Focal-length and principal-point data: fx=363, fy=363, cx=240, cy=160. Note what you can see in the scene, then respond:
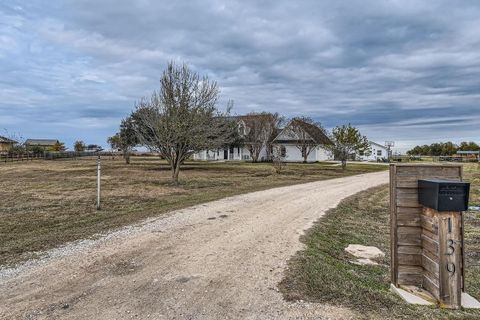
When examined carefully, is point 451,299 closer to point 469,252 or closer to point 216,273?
point 216,273

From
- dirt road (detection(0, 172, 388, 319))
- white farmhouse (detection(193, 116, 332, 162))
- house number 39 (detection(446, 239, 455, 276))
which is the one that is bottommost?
dirt road (detection(0, 172, 388, 319))

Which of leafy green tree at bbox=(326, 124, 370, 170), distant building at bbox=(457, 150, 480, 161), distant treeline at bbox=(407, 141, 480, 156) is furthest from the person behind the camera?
distant treeline at bbox=(407, 141, 480, 156)

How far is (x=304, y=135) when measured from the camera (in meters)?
49.0

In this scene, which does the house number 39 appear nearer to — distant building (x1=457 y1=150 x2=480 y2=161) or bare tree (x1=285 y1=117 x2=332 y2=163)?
bare tree (x1=285 y1=117 x2=332 y2=163)

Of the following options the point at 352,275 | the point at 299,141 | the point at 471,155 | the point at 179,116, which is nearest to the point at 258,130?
the point at 299,141

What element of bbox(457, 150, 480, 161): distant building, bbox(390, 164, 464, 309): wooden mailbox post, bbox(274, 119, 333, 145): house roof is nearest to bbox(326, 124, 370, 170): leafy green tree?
bbox(274, 119, 333, 145): house roof

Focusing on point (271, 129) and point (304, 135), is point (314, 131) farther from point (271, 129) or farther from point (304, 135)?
point (271, 129)

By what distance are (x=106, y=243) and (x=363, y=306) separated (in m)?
4.72

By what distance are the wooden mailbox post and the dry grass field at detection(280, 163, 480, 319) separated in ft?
1.11

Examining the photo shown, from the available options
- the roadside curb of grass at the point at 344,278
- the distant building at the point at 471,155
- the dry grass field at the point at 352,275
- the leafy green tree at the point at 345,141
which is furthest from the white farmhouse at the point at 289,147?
the roadside curb of grass at the point at 344,278

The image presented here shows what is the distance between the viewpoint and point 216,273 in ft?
16.9

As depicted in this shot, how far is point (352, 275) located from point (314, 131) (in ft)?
157

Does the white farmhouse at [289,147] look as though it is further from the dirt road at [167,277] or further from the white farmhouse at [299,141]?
the dirt road at [167,277]

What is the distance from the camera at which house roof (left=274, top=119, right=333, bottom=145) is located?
49.6 meters
